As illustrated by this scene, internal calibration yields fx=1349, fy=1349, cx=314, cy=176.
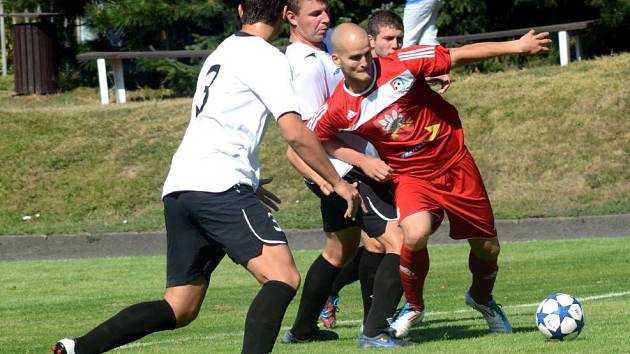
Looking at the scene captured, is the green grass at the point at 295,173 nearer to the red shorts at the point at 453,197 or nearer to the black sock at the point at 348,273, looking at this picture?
the black sock at the point at 348,273

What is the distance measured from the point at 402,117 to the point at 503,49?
80 cm

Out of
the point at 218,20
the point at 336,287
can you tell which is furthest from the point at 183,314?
the point at 218,20

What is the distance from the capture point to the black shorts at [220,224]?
22.4ft

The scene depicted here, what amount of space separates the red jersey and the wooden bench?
16.8 m

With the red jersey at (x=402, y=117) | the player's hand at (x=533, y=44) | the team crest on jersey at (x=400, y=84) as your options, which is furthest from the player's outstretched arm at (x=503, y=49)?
the team crest on jersey at (x=400, y=84)

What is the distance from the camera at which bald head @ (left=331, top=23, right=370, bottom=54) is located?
830 centimetres

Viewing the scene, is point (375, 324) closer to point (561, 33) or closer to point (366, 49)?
point (366, 49)

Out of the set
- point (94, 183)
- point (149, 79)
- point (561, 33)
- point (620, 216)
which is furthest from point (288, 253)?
point (149, 79)

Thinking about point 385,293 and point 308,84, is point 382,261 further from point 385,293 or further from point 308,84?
point 308,84

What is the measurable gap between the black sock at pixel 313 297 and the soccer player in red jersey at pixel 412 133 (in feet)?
2.48

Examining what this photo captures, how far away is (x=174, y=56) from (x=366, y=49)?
1723cm

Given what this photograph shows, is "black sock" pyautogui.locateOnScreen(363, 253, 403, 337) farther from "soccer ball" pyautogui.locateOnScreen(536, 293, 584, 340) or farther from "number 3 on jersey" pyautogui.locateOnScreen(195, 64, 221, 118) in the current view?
"number 3 on jersey" pyautogui.locateOnScreen(195, 64, 221, 118)

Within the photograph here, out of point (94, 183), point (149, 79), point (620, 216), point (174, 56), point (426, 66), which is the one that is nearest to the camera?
point (426, 66)

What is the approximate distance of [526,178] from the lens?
2164cm
